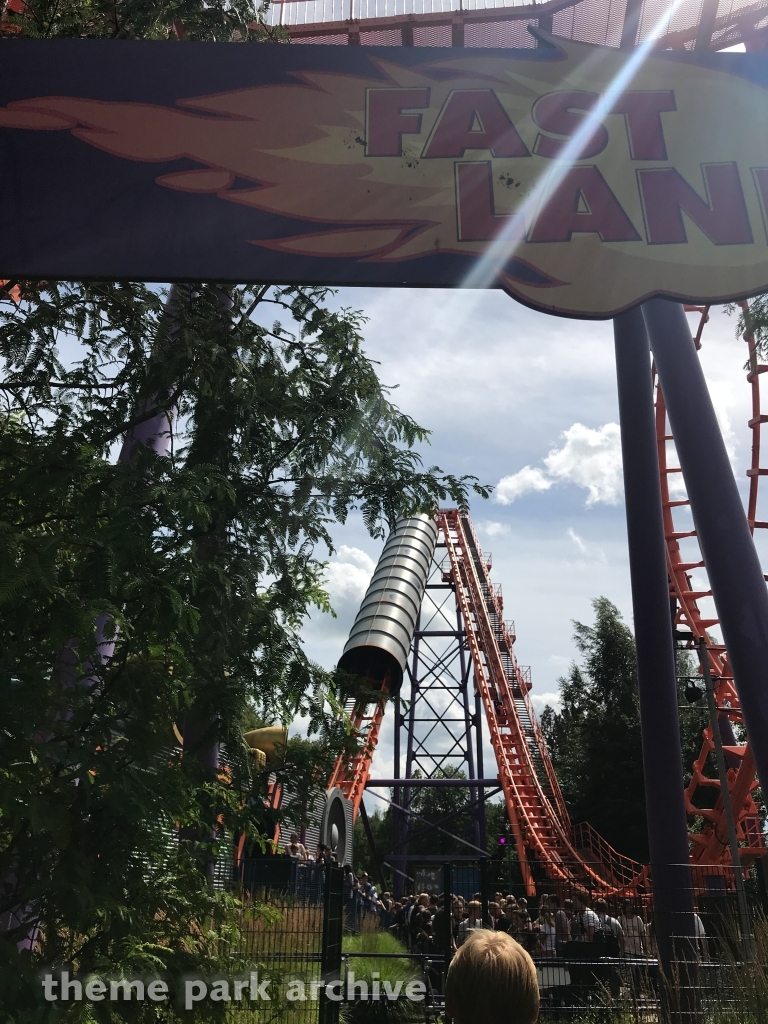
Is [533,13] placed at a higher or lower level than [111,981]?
higher

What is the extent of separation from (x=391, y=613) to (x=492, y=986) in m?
20.4

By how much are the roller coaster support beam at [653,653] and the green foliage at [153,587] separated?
210cm

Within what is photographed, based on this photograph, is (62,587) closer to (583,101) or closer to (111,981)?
(111,981)

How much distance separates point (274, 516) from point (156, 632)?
164 cm

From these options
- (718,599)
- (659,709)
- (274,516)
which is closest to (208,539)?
(274,516)

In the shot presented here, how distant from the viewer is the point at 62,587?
301 centimetres

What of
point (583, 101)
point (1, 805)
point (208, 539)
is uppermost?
point (583, 101)

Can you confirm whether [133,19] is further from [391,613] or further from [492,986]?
[391,613]

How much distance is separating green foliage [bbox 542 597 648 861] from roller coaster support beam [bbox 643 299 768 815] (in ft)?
92.8

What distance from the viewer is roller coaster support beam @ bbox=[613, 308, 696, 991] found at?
17.6 feet

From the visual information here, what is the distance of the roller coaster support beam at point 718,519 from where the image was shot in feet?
12.2

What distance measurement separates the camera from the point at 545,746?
25094 mm

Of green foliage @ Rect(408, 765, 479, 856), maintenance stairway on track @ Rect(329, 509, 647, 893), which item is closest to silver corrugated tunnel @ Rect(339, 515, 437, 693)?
maintenance stairway on track @ Rect(329, 509, 647, 893)

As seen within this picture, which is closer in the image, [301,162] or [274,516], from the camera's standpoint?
[301,162]
